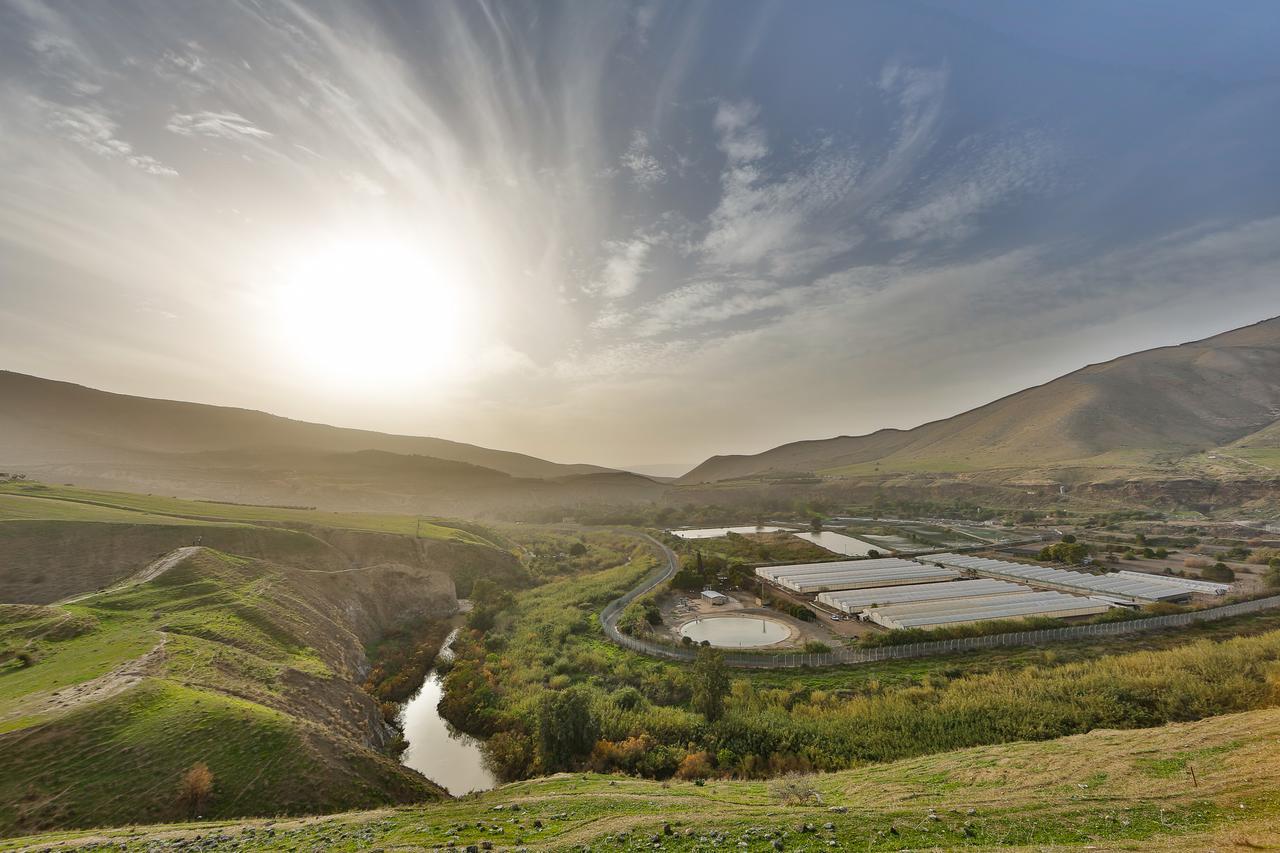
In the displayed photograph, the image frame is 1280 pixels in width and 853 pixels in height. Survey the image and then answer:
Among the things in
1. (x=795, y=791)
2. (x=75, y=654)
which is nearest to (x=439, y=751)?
(x=75, y=654)

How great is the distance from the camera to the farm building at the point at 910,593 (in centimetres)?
5352

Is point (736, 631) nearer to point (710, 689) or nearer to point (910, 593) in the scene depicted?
point (710, 689)

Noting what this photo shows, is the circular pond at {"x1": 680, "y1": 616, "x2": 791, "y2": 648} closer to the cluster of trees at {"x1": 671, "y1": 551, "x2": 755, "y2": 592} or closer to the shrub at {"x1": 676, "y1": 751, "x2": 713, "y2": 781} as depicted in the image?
the cluster of trees at {"x1": 671, "y1": 551, "x2": 755, "y2": 592}

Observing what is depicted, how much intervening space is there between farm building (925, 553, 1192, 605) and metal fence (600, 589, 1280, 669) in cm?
491

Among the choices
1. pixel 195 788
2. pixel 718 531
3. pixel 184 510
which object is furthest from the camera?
pixel 718 531

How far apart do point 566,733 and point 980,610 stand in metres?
45.4

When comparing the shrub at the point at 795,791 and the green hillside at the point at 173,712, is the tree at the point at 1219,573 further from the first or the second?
the green hillside at the point at 173,712

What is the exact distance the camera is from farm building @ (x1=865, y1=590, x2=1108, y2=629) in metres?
46.7

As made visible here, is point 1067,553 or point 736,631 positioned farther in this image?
point 1067,553

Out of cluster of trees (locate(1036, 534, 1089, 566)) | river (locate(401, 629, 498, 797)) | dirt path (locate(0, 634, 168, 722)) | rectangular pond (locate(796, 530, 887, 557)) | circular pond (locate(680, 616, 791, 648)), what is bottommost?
river (locate(401, 629, 498, 797))

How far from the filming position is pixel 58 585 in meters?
39.0

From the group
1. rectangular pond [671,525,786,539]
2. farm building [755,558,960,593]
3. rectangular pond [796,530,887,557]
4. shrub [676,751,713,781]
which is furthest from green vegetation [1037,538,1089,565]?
shrub [676,751,713,781]

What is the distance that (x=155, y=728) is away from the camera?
61.1 feet

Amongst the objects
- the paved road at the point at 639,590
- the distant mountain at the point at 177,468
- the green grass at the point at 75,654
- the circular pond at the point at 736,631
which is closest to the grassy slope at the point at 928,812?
the green grass at the point at 75,654
